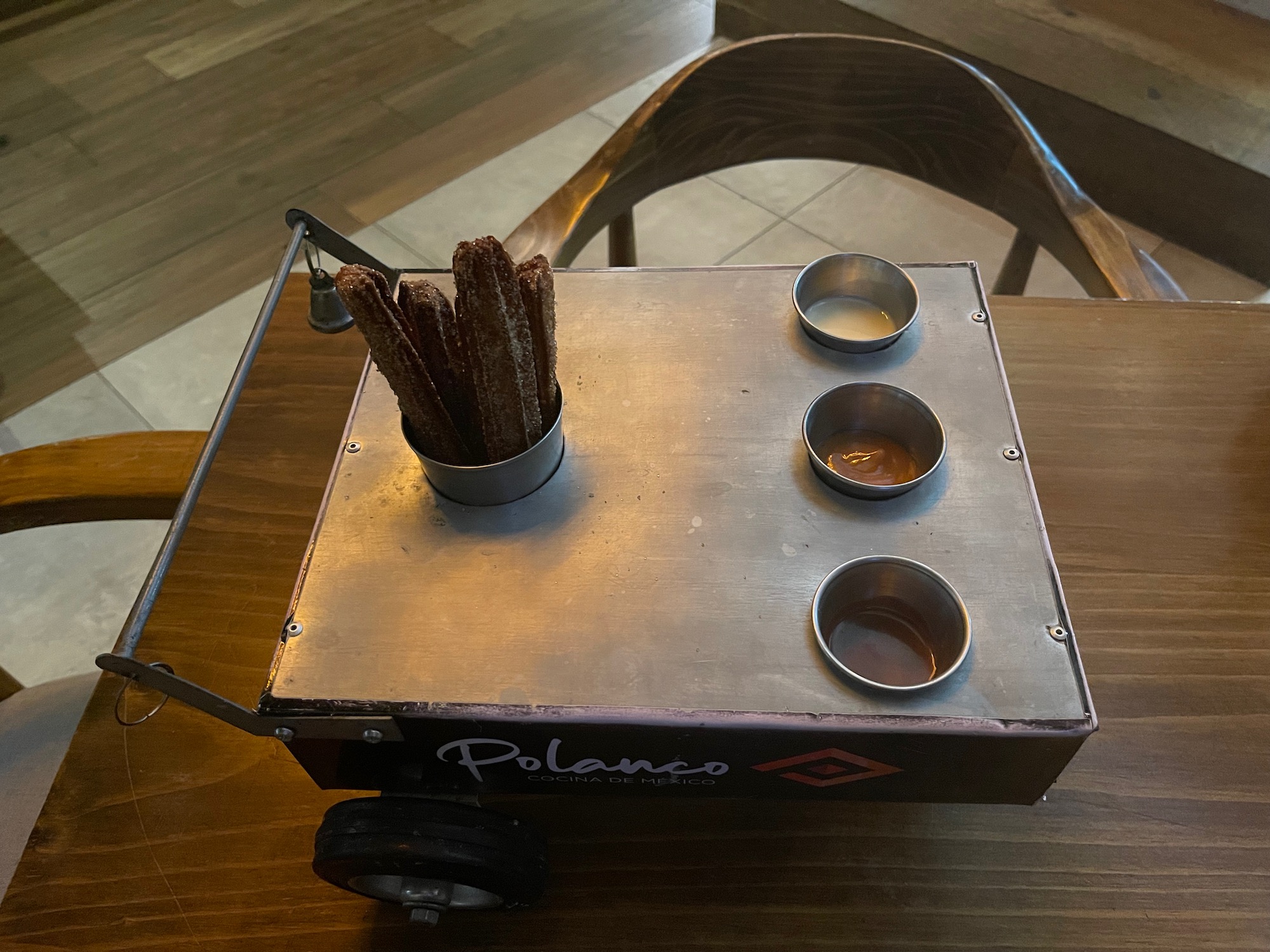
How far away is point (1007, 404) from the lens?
585mm

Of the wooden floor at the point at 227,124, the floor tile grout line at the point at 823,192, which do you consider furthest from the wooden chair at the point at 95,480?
the floor tile grout line at the point at 823,192

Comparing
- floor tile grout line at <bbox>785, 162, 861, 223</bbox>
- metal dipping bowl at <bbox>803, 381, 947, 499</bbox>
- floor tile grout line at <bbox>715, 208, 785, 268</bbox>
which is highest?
metal dipping bowl at <bbox>803, 381, 947, 499</bbox>

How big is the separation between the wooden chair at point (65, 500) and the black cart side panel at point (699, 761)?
399 millimetres

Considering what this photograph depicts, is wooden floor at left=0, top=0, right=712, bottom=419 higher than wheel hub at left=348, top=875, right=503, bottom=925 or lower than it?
lower

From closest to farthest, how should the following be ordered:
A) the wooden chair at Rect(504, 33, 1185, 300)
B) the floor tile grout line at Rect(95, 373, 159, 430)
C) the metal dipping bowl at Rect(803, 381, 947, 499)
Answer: the metal dipping bowl at Rect(803, 381, 947, 499)
the wooden chair at Rect(504, 33, 1185, 300)
the floor tile grout line at Rect(95, 373, 159, 430)

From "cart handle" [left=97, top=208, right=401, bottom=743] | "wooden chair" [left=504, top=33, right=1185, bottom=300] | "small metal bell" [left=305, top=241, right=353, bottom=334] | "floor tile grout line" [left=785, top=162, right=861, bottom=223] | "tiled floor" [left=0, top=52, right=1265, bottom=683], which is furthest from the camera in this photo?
"floor tile grout line" [left=785, top=162, right=861, bottom=223]

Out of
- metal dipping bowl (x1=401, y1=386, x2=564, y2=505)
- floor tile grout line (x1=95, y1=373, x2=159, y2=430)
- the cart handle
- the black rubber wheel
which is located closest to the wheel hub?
the black rubber wheel

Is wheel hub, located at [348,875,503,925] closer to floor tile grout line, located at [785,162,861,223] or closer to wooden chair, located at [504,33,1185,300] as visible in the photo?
wooden chair, located at [504,33,1185,300]

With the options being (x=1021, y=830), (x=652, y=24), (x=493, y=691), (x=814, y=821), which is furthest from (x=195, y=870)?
(x=652, y=24)

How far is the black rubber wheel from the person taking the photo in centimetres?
50

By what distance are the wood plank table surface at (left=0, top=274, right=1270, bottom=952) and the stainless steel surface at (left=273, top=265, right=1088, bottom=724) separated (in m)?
0.16

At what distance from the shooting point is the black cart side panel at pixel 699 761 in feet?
1.52

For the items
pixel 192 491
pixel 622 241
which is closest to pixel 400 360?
pixel 192 491

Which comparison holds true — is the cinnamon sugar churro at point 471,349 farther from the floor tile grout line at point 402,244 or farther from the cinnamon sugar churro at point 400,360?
the floor tile grout line at point 402,244
